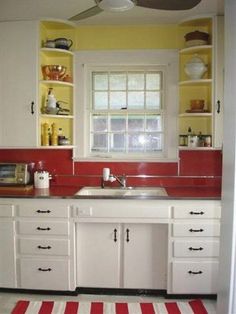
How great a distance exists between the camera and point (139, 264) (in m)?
2.58

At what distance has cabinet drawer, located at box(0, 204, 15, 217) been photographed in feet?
8.29

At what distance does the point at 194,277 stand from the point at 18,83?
2.29 meters

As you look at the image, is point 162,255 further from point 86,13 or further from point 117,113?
point 86,13

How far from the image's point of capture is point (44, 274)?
2.55 m

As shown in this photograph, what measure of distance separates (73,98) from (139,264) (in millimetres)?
1698

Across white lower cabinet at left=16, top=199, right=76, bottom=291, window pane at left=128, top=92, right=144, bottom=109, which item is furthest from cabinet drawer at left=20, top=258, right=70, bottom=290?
window pane at left=128, top=92, right=144, bottom=109

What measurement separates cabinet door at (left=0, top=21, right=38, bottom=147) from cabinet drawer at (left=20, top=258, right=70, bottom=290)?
1.05m

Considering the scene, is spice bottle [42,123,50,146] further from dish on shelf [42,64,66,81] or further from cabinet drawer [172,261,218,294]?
cabinet drawer [172,261,218,294]

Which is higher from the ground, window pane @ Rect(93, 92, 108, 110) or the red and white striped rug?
window pane @ Rect(93, 92, 108, 110)

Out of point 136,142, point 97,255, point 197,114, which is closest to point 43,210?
point 97,255

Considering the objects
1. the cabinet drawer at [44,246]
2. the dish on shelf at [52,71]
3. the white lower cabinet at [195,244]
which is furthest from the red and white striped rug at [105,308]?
the dish on shelf at [52,71]

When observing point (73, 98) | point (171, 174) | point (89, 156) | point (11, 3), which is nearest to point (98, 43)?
point (73, 98)

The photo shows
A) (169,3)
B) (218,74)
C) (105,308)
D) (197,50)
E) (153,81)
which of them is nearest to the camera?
(169,3)

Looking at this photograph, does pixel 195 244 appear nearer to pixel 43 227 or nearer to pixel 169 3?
pixel 43 227
